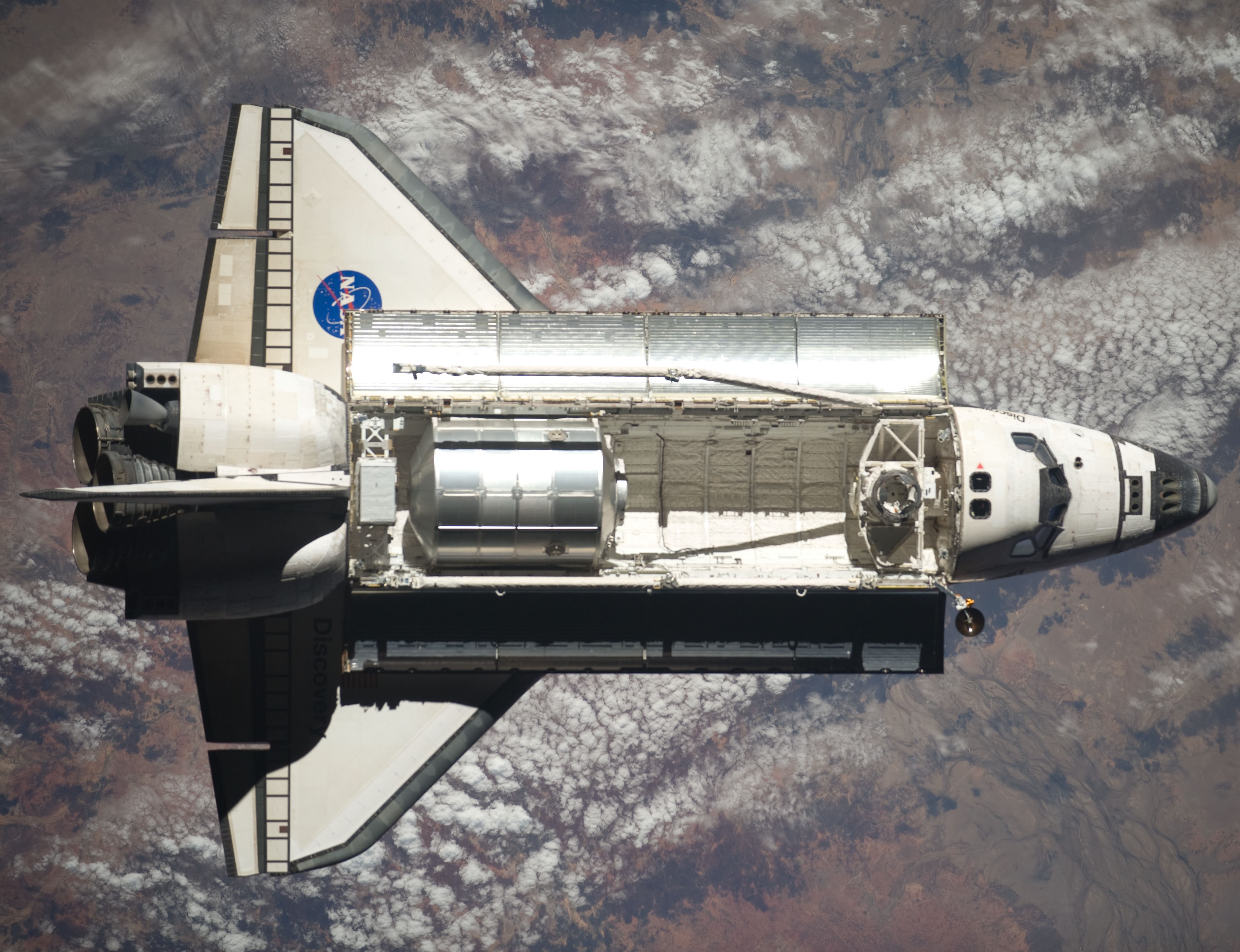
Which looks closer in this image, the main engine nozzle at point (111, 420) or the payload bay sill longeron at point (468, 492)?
the main engine nozzle at point (111, 420)

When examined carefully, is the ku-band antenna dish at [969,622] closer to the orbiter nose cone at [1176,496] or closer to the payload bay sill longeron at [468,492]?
the payload bay sill longeron at [468,492]

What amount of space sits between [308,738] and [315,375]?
770cm

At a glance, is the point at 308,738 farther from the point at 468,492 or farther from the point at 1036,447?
the point at 1036,447

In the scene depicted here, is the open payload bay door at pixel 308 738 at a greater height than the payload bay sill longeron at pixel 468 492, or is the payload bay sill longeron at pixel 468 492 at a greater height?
the payload bay sill longeron at pixel 468 492

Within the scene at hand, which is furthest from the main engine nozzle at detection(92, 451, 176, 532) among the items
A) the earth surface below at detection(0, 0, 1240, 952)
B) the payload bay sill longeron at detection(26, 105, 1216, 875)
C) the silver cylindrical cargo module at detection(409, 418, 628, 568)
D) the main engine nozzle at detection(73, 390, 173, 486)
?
the earth surface below at detection(0, 0, 1240, 952)

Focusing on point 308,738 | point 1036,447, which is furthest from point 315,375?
point 1036,447

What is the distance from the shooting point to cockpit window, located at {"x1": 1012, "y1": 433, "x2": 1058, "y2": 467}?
16.2m

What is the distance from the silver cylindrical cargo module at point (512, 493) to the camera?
14.6 m

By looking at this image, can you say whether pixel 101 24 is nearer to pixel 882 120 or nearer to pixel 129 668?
pixel 129 668

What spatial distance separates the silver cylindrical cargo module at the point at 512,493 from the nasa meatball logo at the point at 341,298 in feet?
16.2

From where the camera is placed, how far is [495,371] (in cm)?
1565

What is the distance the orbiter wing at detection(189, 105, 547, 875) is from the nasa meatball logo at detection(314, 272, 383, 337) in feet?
0.10

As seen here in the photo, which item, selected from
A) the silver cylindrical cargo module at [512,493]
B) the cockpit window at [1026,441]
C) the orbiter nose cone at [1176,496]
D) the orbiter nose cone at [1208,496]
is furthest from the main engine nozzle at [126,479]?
the orbiter nose cone at [1208,496]

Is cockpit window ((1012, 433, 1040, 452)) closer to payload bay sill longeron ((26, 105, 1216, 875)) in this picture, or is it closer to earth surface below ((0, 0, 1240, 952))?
payload bay sill longeron ((26, 105, 1216, 875))
